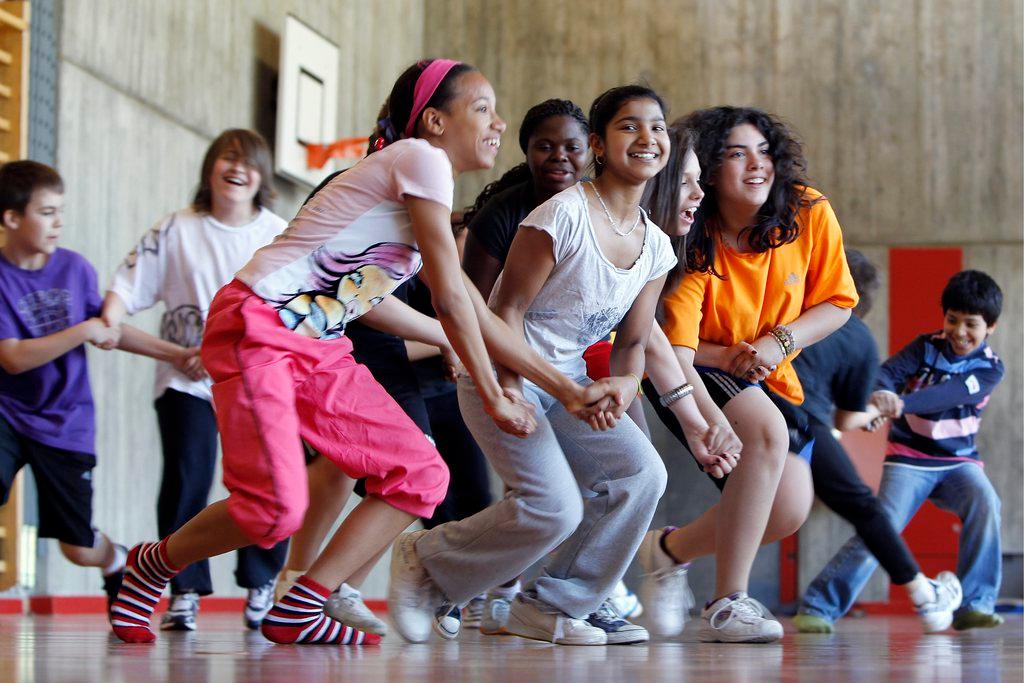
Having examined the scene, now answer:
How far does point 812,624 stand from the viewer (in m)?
4.56

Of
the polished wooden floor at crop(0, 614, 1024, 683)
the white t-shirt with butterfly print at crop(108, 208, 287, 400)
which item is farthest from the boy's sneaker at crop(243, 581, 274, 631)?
the polished wooden floor at crop(0, 614, 1024, 683)

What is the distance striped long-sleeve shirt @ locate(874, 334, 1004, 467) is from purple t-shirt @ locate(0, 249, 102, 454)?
268 centimetres

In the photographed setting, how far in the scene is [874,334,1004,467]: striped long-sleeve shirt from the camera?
4965 millimetres

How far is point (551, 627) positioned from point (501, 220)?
0.95 metres

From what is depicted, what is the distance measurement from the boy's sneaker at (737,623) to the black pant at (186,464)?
1386mm

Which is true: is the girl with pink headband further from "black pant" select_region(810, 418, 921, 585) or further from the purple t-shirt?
"black pant" select_region(810, 418, 921, 585)

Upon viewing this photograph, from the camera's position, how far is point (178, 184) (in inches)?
252

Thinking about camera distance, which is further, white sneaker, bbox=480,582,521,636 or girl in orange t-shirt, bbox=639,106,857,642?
white sneaker, bbox=480,582,521,636

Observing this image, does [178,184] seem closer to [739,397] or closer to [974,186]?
[739,397]

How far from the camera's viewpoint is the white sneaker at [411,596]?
115 inches

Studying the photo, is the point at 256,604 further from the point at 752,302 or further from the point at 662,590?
the point at 752,302

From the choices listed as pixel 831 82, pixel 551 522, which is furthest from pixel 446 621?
pixel 831 82

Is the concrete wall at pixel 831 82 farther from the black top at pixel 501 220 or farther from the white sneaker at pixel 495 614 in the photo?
the black top at pixel 501 220

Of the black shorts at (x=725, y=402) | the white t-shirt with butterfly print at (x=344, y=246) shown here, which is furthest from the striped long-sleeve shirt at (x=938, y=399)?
the white t-shirt with butterfly print at (x=344, y=246)
